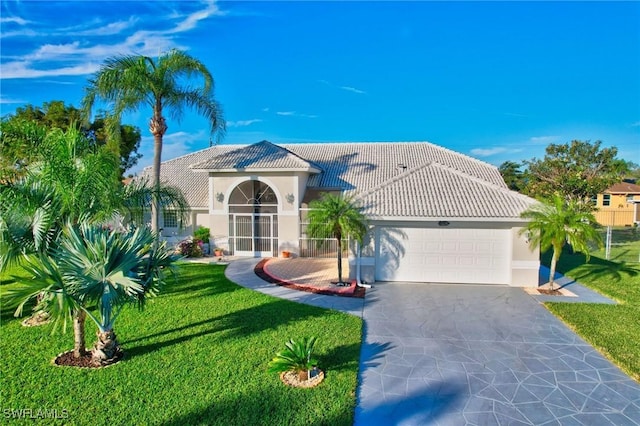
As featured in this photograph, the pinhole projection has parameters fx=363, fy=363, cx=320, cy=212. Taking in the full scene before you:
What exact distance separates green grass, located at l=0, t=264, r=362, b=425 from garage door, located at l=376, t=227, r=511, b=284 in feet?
15.7

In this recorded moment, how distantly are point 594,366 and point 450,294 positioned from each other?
562 cm

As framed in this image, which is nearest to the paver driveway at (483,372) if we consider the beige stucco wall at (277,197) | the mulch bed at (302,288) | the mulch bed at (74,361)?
the mulch bed at (302,288)

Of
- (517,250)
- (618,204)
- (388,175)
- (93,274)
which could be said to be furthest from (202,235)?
(618,204)

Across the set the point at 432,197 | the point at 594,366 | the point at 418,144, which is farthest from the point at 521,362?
the point at 418,144

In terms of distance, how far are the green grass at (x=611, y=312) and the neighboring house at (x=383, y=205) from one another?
2733 millimetres

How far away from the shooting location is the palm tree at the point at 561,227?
13.0 meters

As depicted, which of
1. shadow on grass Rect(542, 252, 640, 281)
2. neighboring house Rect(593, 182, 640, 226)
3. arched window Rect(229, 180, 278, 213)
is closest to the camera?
shadow on grass Rect(542, 252, 640, 281)

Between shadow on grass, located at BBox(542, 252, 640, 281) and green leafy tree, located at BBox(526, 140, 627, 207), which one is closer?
shadow on grass, located at BBox(542, 252, 640, 281)

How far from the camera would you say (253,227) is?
21844 millimetres

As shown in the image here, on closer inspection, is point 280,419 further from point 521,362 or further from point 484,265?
point 484,265

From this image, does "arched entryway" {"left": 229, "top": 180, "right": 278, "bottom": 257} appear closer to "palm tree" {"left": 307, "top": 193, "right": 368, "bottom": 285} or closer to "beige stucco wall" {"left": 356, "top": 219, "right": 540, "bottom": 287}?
"palm tree" {"left": 307, "top": 193, "right": 368, "bottom": 285}

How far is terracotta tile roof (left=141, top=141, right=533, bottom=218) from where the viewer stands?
14953 mm

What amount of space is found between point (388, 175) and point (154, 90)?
15468mm

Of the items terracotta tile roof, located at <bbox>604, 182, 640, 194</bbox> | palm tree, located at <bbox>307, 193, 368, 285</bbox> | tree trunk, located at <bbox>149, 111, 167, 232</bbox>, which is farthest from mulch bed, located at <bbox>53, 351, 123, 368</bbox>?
terracotta tile roof, located at <bbox>604, 182, 640, 194</bbox>
